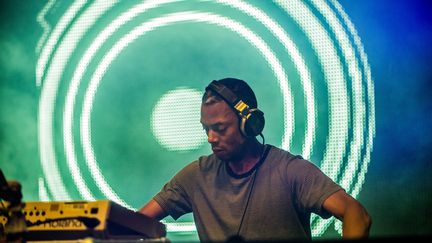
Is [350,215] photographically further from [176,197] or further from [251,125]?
[176,197]

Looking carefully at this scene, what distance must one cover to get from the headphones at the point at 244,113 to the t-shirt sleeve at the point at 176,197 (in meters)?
0.38

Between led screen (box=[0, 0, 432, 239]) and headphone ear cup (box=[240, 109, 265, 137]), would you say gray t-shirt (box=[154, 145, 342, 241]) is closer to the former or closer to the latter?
headphone ear cup (box=[240, 109, 265, 137])

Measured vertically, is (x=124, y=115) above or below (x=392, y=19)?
below

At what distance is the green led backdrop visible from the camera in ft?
10.7

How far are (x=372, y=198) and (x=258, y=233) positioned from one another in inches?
30.6

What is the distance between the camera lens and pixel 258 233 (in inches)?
107

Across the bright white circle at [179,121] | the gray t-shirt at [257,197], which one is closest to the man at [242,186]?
the gray t-shirt at [257,197]

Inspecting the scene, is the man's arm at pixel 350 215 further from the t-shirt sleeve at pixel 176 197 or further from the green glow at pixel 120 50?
the green glow at pixel 120 50

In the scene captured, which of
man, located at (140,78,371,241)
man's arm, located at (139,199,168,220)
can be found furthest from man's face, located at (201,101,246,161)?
man's arm, located at (139,199,168,220)

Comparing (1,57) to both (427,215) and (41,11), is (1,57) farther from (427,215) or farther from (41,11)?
(427,215)

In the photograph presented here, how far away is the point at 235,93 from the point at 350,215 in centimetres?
80

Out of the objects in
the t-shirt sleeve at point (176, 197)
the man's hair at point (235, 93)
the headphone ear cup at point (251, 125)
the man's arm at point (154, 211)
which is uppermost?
the man's hair at point (235, 93)

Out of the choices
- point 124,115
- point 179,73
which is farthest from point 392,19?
point 124,115

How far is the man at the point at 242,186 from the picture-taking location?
2.71 metres
